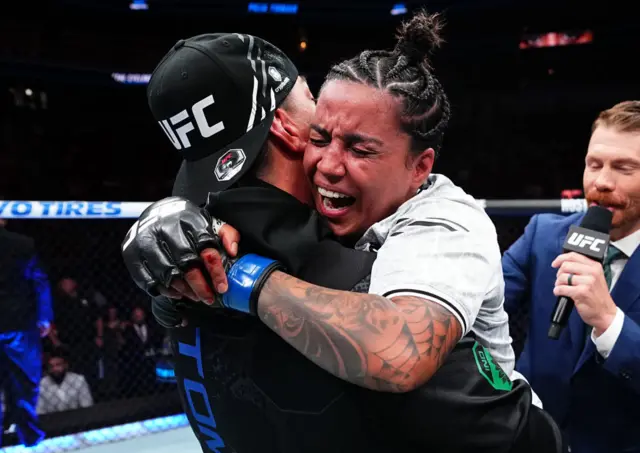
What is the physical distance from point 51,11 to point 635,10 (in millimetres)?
9586

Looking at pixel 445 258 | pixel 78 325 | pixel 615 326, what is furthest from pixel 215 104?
pixel 78 325

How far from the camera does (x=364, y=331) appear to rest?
0.73 m

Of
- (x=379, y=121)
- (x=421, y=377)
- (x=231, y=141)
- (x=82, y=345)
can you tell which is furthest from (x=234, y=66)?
(x=82, y=345)

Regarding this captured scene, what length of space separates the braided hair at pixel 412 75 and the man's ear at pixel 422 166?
0.01 meters

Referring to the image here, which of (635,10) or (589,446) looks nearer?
(589,446)

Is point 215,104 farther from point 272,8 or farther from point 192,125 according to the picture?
point 272,8

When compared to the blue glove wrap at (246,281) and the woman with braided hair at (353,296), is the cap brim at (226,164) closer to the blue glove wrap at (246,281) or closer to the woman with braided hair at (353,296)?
the woman with braided hair at (353,296)

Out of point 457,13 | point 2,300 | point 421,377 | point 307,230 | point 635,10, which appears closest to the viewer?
point 421,377

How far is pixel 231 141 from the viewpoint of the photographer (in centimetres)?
91

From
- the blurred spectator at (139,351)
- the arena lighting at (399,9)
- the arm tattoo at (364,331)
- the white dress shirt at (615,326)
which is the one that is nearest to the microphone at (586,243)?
the white dress shirt at (615,326)

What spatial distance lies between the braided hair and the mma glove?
32 cm

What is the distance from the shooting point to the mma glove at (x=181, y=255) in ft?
2.50

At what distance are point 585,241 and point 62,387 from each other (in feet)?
10.1

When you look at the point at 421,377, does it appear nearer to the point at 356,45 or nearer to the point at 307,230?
the point at 307,230
